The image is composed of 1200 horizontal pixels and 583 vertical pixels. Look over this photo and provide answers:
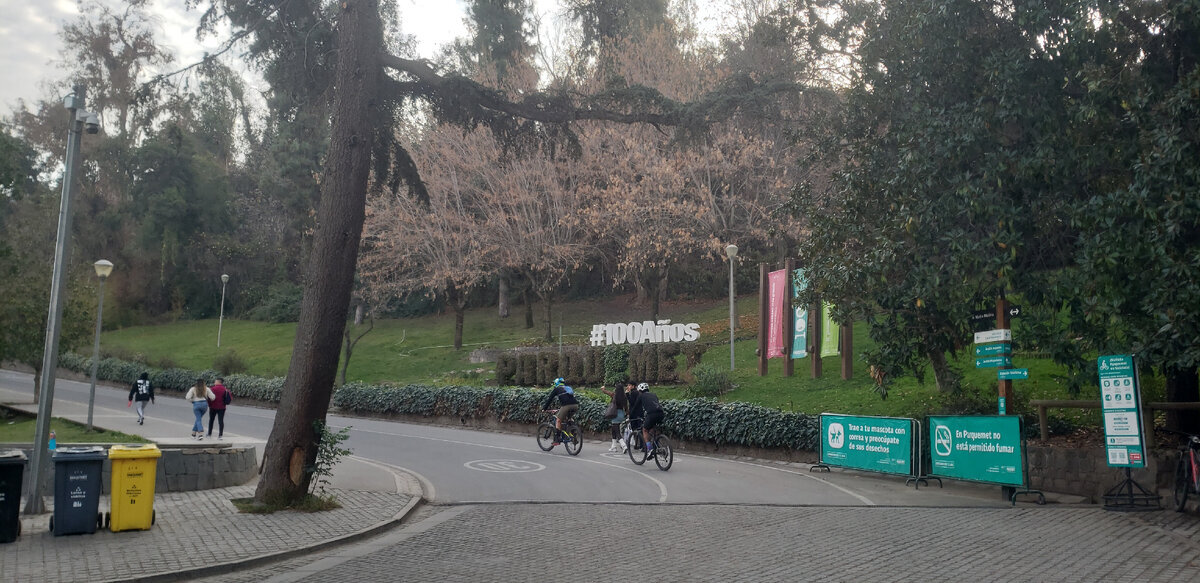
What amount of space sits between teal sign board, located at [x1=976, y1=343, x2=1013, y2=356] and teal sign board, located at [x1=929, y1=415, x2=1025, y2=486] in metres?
1.16

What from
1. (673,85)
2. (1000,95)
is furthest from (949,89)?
(673,85)

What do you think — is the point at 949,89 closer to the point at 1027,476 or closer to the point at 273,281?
the point at 1027,476

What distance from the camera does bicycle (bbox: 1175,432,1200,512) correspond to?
11586mm

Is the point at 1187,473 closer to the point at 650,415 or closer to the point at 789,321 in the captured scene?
the point at 650,415

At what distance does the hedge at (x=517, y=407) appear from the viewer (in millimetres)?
19172

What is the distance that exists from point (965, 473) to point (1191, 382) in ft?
14.3

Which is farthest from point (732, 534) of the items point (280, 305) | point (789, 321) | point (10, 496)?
point (280, 305)

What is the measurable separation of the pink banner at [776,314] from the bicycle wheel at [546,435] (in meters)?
8.32

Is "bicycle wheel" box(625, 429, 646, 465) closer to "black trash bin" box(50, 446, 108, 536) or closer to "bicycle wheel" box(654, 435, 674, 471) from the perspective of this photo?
"bicycle wheel" box(654, 435, 674, 471)

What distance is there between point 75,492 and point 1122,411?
13.1 meters

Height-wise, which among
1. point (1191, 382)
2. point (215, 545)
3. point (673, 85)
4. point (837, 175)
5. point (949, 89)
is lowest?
point (215, 545)

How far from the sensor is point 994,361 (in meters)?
14.5

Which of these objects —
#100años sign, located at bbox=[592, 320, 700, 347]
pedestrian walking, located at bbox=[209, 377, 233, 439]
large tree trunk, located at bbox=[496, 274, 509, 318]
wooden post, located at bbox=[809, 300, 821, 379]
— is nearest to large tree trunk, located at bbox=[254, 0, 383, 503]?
pedestrian walking, located at bbox=[209, 377, 233, 439]

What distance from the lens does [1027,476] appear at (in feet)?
43.6
